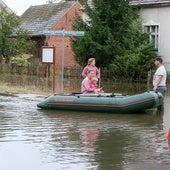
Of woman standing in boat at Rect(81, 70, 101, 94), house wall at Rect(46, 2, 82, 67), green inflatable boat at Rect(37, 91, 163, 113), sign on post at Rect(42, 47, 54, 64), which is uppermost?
house wall at Rect(46, 2, 82, 67)

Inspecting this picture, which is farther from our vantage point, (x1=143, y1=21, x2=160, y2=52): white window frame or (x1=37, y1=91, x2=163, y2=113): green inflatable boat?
(x1=143, y1=21, x2=160, y2=52): white window frame

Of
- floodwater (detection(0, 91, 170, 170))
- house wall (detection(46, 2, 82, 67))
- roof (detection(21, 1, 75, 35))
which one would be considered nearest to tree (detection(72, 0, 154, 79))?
house wall (detection(46, 2, 82, 67))

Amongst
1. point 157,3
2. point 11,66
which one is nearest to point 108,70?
point 157,3

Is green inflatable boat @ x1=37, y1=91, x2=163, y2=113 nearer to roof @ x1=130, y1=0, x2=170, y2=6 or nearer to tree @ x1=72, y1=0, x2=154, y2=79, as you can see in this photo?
tree @ x1=72, y1=0, x2=154, y2=79

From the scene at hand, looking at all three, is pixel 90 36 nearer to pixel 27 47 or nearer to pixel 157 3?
pixel 157 3

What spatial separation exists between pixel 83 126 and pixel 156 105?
138 inches

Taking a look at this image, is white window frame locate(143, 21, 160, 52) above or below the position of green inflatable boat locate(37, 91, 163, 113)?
above

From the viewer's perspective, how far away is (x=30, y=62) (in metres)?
40.5

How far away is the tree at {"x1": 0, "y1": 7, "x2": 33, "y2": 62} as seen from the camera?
39406 mm

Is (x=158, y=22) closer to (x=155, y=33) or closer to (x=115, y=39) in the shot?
(x=155, y=33)

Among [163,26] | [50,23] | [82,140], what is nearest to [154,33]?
[163,26]

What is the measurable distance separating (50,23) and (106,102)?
32041mm

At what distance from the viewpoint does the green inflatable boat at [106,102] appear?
54.1 ft

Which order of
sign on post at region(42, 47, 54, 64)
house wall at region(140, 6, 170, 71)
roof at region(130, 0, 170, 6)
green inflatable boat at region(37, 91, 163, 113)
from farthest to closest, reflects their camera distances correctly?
house wall at region(140, 6, 170, 71)
roof at region(130, 0, 170, 6)
sign on post at region(42, 47, 54, 64)
green inflatable boat at region(37, 91, 163, 113)
